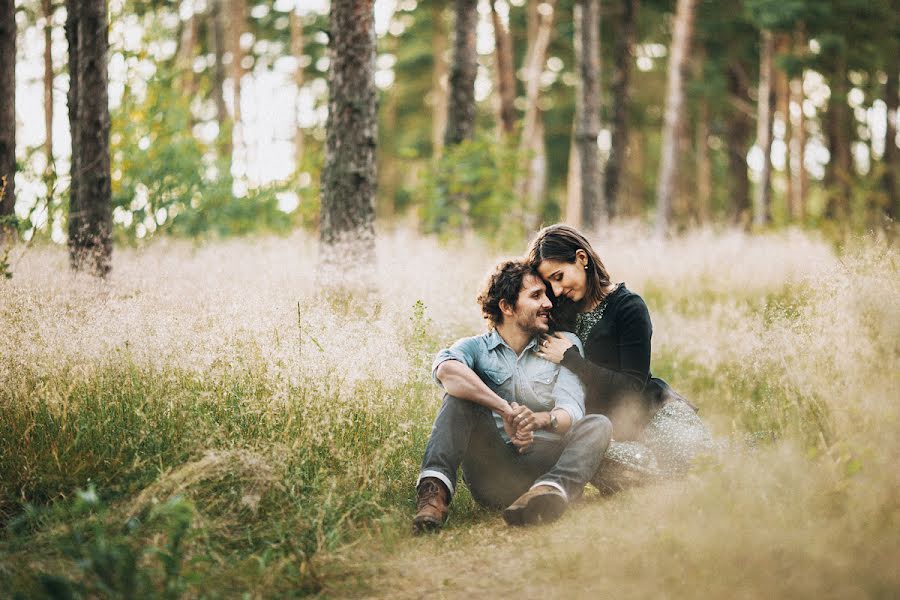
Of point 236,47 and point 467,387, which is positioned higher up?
point 236,47

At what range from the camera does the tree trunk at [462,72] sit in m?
10.9

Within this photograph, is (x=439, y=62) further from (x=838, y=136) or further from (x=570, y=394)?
(x=570, y=394)

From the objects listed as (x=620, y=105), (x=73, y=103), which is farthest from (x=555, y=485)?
(x=620, y=105)

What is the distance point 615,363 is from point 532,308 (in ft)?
1.80

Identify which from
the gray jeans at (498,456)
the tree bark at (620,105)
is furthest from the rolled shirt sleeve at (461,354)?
the tree bark at (620,105)

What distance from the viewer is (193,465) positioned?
336 centimetres

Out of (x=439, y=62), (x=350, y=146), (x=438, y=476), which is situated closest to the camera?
(x=438, y=476)

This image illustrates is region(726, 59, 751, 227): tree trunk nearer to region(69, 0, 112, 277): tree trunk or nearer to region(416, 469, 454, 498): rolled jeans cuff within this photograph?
region(69, 0, 112, 277): tree trunk

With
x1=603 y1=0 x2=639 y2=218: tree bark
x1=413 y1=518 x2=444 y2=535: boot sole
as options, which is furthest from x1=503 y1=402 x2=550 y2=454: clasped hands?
x1=603 y1=0 x2=639 y2=218: tree bark

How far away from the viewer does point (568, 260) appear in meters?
4.27

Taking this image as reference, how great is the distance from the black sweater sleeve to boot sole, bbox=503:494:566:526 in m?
0.69

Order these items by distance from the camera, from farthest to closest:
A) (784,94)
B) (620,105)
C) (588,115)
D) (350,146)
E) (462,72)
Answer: (784,94), (620,105), (588,115), (462,72), (350,146)

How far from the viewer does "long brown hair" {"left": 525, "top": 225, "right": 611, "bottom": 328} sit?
14.1ft

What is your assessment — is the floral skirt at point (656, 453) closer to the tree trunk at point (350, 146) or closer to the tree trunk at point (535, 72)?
the tree trunk at point (350, 146)
